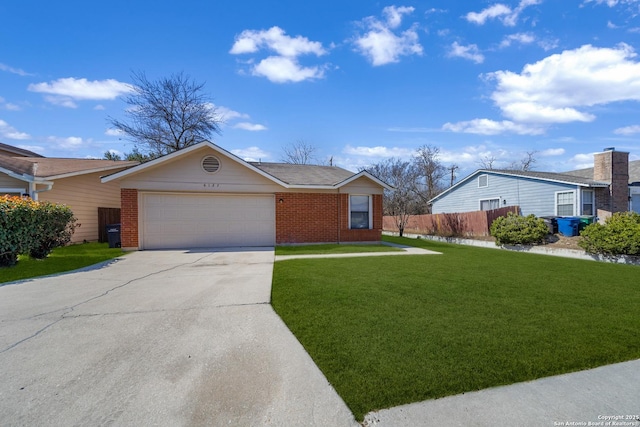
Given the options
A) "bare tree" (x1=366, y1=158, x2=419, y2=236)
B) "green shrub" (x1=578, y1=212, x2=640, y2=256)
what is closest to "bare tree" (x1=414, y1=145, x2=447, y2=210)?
"bare tree" (x1=366, y1=158, x2=419, y2=236)

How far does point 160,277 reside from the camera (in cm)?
A: 659

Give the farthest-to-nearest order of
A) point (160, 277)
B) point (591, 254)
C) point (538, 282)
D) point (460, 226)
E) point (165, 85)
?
1. point (165, 85)
2. point (460, 226)
3. point (591, 254)
4. point (160, 277)
5. point (538, 282)

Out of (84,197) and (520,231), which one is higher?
(84,197)

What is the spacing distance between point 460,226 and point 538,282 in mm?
11763

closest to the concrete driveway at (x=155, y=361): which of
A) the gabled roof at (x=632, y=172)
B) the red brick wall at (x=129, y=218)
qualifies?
the red brick wall at (x=129, y=218)

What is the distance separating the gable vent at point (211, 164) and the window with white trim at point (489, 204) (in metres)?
17.1

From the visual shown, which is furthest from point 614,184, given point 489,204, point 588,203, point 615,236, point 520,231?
point 615,236

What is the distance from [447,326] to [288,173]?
36.2ft

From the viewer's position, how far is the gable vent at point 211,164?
→ 11.5m

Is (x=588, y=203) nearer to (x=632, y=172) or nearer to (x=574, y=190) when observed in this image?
(x=574, y=190)

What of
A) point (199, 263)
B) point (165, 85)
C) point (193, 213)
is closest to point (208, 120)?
point (165, 85)

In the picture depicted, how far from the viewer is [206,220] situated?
11.7 metres

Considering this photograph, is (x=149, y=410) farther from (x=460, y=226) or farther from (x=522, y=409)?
(x=460, y=226)

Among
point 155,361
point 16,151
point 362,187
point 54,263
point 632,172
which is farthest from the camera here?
point 632,172
